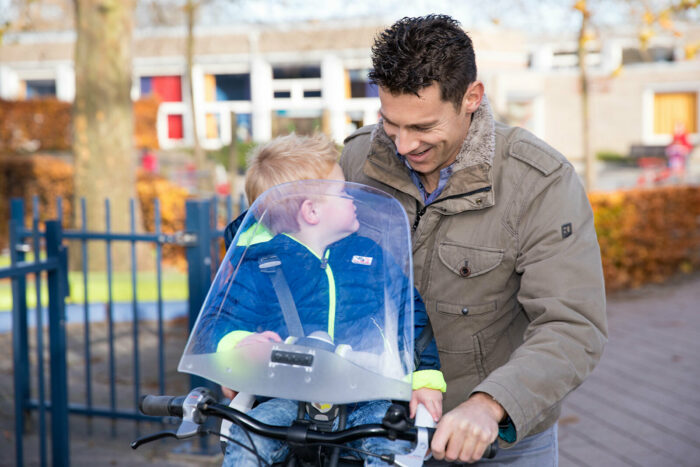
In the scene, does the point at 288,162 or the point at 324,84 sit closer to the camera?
the point at 288,162

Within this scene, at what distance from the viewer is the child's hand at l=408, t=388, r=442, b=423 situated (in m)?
1.75

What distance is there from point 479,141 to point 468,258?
33 centimetres

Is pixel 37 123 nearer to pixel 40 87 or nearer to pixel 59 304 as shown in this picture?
pixel 40 87

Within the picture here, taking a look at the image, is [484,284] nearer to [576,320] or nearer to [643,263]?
[576,320]

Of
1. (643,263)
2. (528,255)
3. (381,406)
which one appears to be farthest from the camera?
(643,263)

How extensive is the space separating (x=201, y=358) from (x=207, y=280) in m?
2.93

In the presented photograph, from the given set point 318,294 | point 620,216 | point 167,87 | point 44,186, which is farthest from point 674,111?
point 318,294

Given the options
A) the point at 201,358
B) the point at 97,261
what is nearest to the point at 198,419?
the point at 201,358

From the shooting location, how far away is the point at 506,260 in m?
2.05

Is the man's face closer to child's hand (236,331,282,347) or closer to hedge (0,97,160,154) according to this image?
child's hand (236,331,282,347)

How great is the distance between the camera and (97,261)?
860 centimetres

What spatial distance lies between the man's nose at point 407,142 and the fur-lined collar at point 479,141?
0.15 meters

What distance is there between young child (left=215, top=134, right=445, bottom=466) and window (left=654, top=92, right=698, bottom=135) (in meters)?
33.8

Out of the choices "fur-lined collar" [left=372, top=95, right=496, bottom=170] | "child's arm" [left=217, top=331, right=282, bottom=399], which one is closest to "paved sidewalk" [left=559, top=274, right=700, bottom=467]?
"fur-lined collar" [left=372, top=95, right=496, bottom=170]
